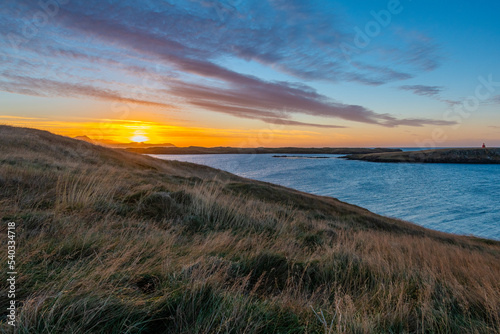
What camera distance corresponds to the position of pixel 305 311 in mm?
2611

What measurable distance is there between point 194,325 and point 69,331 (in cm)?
93

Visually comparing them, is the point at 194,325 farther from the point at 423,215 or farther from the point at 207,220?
the point at 423,215

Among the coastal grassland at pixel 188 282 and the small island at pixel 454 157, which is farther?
the small island at pixel 454 157

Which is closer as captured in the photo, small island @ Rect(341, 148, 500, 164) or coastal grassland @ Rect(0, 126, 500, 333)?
coastal grassland @ Rect(0, 126, 500, 333)

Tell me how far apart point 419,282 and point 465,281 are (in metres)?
1.41

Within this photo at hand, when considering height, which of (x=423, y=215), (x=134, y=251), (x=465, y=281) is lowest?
(x=423, y=215)

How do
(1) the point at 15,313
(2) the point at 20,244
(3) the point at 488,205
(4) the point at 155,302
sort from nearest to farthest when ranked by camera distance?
1. (1) the point at 15,313
2. (4) the point at 155,302
3. (2) the point at 20,244
4. (3) the point at 488,205

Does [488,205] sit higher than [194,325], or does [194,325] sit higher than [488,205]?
[194,325]

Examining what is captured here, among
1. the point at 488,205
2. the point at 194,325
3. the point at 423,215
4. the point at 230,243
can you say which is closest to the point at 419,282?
the point at 230,243

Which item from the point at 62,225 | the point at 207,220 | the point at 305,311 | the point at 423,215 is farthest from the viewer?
the point at 423,215

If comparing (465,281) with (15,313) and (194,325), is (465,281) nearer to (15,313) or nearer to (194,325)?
(194,325)

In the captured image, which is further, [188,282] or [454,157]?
[454,157]

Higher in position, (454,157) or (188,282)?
(188,282)

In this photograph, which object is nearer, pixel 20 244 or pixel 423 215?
pixel 20 244
